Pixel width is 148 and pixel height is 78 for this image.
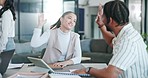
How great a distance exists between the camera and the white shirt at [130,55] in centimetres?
167

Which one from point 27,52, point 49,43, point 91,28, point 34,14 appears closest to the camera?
point 49,43

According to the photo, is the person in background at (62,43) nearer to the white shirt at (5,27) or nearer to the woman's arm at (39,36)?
the woman's arm at (39,36)

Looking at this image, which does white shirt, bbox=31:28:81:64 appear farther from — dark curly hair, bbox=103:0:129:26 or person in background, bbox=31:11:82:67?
dark curly hair, bbox=103:0:129:26

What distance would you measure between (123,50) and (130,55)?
0.05 meters

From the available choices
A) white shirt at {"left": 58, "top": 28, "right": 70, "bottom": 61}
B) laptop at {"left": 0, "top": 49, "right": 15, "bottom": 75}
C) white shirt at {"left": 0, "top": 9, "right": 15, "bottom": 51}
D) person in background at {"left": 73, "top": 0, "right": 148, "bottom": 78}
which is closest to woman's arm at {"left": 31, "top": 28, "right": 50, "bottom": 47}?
white shirt at {"left": 58, "top": 28, "right": 70, "bottom": 61}

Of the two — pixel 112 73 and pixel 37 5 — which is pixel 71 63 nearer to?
pixel 112 73

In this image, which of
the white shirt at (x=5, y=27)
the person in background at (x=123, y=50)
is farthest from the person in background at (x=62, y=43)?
the person in background at (x=123, y=50)

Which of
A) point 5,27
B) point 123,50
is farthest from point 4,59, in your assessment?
point 5,27

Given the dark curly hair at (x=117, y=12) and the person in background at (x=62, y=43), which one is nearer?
the dark curly hair at (x=117, y=12)

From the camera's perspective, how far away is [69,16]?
2766mm

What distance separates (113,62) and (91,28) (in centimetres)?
870

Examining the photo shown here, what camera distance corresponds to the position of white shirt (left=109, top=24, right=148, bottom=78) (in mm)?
1674

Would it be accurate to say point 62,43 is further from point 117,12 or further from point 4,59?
point 117,12

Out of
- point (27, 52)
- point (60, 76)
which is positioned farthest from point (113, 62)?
point (27, 52)
